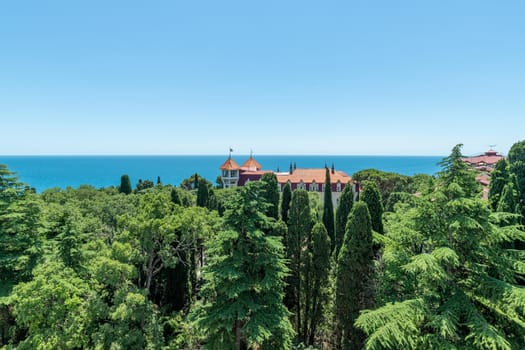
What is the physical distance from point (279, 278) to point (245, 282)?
70.1 inches

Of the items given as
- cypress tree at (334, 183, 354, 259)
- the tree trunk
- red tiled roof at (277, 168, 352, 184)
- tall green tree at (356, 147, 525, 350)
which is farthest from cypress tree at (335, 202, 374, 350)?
red tiled roof at (277, 168, 352, 184)

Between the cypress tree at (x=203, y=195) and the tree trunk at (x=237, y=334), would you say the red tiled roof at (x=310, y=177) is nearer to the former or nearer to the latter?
the cypress tree at (x=203, y=195)

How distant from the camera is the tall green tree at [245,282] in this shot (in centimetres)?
941

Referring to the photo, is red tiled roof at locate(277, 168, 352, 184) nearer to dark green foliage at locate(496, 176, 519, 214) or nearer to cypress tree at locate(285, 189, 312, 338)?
cypress tree at locate(285, 189, 312, 338)

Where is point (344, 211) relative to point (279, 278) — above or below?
above

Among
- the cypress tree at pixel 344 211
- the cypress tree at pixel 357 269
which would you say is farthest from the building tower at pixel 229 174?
the cypress tree at pixel 357 269

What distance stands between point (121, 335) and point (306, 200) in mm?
11421

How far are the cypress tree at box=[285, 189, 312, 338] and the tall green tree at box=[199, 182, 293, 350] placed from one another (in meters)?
5.01

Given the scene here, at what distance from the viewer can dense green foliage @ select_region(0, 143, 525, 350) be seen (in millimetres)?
7301

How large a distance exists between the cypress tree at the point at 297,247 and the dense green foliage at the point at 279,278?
3.4 inches

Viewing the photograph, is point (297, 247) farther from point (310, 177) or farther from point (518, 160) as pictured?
point (518, 160)

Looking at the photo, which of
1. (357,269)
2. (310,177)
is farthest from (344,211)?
(310,177)

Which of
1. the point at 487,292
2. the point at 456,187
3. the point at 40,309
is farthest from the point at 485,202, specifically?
the point at 40,309

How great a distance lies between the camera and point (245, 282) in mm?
9703
